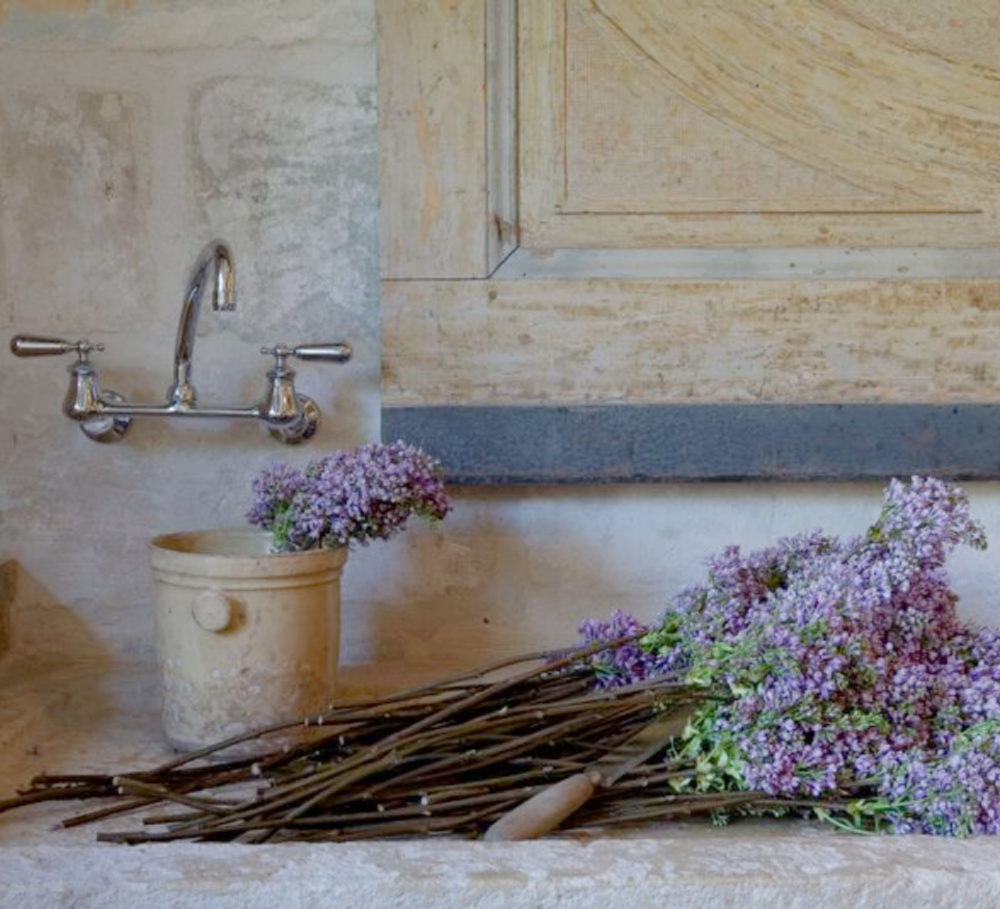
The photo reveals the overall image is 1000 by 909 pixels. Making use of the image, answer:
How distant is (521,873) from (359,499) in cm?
47

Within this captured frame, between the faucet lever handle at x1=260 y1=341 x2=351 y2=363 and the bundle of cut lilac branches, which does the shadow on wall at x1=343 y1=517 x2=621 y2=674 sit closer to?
the faucet lever handle at x1=260 y1=341 x2=351 y2=363

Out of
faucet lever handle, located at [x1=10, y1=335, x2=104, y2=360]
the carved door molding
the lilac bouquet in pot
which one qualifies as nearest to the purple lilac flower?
the lilac bouquet in pot

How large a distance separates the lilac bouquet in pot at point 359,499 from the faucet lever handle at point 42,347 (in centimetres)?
34

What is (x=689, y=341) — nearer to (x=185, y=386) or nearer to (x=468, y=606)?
(x=468, y=606)

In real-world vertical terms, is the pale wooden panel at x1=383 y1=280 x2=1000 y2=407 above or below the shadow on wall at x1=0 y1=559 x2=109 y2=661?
above

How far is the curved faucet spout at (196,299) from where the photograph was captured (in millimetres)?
1415

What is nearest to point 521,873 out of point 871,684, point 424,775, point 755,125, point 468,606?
point 424,775

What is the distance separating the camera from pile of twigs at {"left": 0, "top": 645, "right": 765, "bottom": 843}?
1.13 m

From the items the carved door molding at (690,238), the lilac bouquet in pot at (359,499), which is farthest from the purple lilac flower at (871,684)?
the carved door molding at (690,238)

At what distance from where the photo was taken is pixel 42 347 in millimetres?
1534

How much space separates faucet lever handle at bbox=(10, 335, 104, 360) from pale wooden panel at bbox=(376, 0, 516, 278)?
1.18ft

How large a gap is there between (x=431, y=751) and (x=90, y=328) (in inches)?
29.0

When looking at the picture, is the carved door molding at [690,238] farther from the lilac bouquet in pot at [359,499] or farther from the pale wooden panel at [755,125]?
the lilac bouquet in pot at [359,499]

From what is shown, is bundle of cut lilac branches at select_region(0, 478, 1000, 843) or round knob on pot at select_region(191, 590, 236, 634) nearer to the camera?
bundle of cut lilac branches at select_region(0, 478, 1000, 843)
